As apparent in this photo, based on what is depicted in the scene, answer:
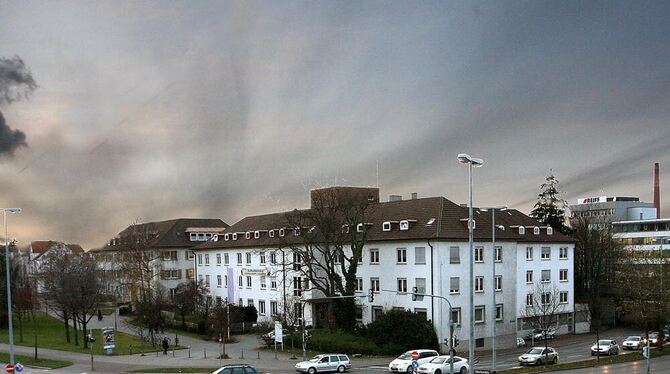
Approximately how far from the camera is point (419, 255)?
61562 millimetres

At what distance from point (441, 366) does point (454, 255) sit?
18.9 meters

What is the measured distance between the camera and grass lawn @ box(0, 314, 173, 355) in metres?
60.3

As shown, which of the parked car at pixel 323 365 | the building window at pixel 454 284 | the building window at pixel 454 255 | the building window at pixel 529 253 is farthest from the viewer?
the building window at pixel 529 253

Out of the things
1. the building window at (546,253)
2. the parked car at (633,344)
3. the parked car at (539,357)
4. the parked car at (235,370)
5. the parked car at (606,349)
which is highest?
the building window at (546,253)

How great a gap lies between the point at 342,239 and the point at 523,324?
70.8 feet

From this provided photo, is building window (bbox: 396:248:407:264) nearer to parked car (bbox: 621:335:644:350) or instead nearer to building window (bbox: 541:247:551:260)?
building window (bbox: 541:247:551:260)

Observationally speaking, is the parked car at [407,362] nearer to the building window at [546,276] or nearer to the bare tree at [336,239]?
the bare tree at [336,239]

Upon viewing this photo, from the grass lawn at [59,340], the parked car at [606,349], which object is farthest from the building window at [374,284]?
the grass lawn at [59,340]

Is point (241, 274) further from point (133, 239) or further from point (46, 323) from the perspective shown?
point (46, 323)

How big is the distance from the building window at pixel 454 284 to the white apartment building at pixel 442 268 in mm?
95

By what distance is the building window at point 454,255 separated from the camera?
61000 millimetres

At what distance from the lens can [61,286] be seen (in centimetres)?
6456

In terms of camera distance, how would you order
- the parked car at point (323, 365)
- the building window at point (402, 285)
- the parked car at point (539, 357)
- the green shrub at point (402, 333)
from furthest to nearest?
the building window at point (402, 285) → the green shrub at point (402, 333) → the parked car at point (539, 357) → the parked car at point (323, 365)

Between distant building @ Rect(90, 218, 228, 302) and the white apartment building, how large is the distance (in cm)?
2062
